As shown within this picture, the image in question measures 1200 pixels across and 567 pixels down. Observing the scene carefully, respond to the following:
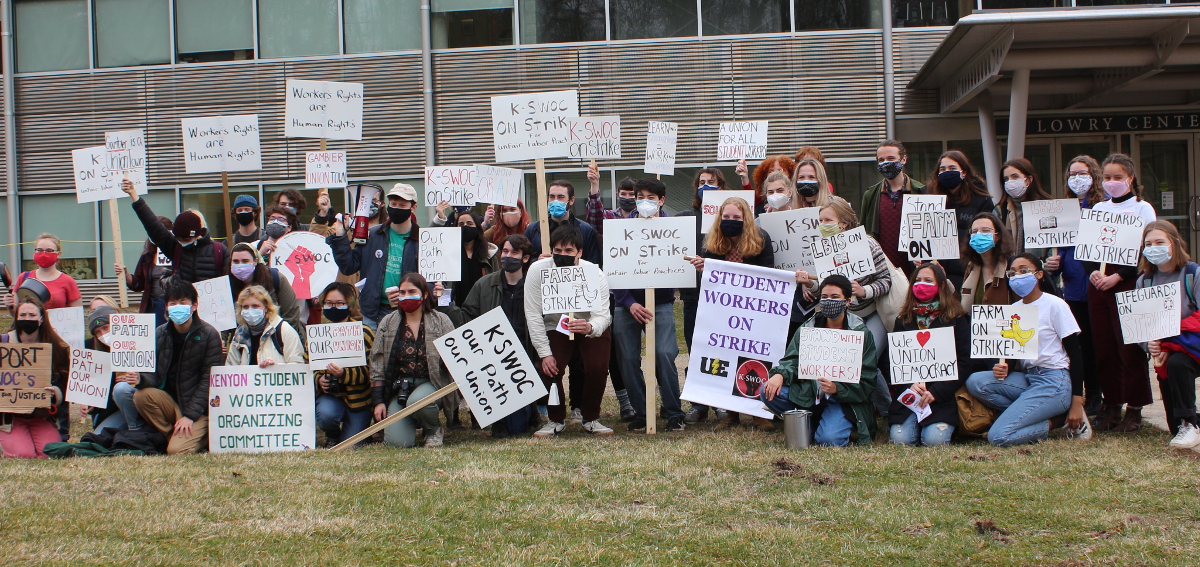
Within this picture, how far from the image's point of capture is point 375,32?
62.8ft

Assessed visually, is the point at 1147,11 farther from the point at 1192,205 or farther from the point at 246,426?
the point at 246,426

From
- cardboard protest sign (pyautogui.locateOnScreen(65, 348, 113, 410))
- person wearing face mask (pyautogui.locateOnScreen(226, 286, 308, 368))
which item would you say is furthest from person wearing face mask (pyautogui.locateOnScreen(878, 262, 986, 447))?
cardboard protest sign (pyautogui.locateOnScreen(65, 348, 113, 410))

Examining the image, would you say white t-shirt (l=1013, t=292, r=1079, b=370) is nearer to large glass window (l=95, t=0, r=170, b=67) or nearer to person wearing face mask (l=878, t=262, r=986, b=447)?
person wearing face mask (l=878, t=262, r=986, b=447)

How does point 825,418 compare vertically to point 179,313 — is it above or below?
below

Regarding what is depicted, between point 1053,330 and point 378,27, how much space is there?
14.7m

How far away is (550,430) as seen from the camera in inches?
329

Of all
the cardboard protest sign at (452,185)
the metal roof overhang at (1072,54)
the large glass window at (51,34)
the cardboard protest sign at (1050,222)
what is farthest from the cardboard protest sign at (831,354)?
the large glass window at (51,34)

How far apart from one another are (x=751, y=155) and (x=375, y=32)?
10.4 meters

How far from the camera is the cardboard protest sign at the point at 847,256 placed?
7766 millimetres

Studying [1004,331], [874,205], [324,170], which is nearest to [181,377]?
[324,170]

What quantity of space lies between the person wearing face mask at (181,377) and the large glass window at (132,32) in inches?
525

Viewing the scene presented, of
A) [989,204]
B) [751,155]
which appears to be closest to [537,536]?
[989,204]

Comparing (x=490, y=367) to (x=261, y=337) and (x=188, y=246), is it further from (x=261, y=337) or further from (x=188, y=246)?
(x=188, y=246)

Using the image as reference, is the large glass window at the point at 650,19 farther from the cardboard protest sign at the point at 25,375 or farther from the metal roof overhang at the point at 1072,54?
the cardboard protest sign at the point at 25,375
